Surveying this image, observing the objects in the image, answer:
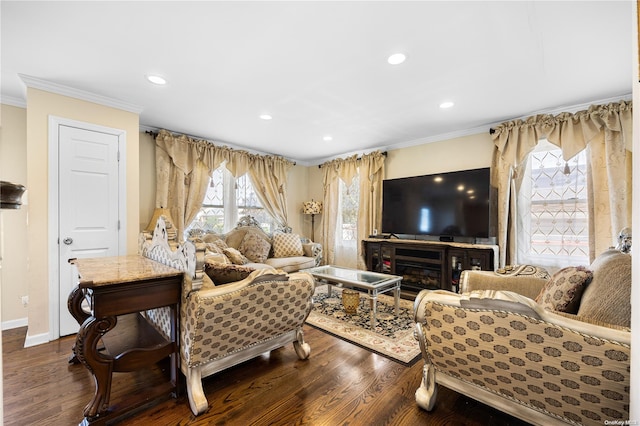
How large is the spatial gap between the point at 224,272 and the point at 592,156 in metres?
3.87

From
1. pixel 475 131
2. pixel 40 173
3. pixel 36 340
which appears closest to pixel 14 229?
pixel 40 173

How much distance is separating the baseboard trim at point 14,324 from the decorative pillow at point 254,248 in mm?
2450

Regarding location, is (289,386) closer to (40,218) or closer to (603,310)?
(603,310)

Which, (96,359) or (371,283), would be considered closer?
(96,359)

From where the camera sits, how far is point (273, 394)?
→ 190cm

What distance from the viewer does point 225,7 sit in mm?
1782

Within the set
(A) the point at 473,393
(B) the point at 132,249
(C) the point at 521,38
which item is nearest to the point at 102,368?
(B) the point at 132,249

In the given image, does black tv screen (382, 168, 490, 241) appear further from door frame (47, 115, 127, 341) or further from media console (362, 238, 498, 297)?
door frame (47, 115, 127, 341)

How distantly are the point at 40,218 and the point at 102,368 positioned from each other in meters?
1.91

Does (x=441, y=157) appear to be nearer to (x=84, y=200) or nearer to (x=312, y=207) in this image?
(x=312, y=207)

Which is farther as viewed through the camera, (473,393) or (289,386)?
(289,386)

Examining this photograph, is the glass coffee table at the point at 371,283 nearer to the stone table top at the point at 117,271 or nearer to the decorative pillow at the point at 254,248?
the decorative pillow at the point at 254,248

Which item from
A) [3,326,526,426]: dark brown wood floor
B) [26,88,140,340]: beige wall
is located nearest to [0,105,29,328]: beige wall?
[26,88,140,340]: beige wall

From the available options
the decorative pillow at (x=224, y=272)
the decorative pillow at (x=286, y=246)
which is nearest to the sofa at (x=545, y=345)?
the decorative pillow at (x=224, y=272)
